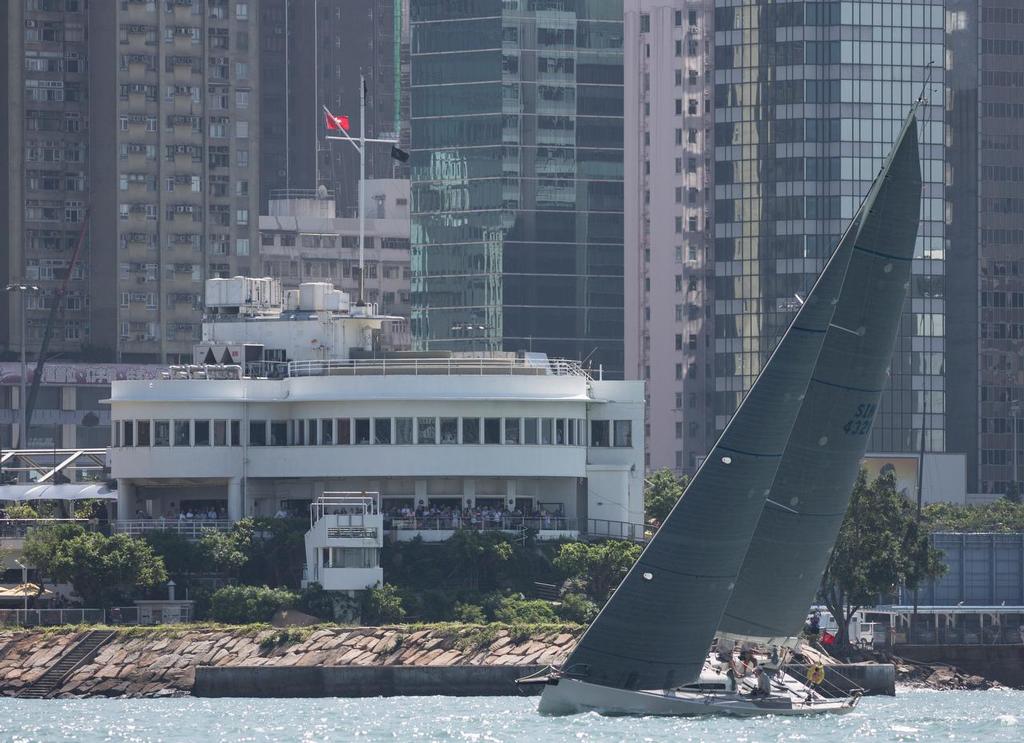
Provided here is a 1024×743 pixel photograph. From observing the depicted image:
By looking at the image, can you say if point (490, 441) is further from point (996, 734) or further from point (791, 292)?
point (791, 292)

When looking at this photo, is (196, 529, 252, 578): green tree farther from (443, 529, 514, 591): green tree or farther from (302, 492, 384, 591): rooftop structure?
(443, 529, 514, 591): green tree

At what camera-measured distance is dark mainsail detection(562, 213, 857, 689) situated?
217 feet

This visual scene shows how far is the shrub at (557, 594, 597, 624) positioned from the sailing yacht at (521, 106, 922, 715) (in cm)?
1403

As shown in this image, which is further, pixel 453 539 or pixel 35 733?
pixel 453 539

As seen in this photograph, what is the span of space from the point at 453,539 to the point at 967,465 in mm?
109513

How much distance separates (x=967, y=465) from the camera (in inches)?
7520

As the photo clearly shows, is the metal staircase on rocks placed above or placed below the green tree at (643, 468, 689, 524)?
below

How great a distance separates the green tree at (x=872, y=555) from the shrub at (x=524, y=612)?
11368 mm

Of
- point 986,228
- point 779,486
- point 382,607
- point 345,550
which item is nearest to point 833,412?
point 779,486

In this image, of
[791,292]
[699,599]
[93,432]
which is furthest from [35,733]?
[93,432]

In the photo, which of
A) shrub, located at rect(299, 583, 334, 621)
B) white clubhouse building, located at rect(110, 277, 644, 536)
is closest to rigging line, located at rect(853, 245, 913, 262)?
shrub, located at rect(299, 583, 334, 621)

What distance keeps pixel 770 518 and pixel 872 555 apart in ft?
79.9

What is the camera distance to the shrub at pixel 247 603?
83.1 metres

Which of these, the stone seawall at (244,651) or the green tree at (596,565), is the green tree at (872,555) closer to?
the green tree at (596,565)
